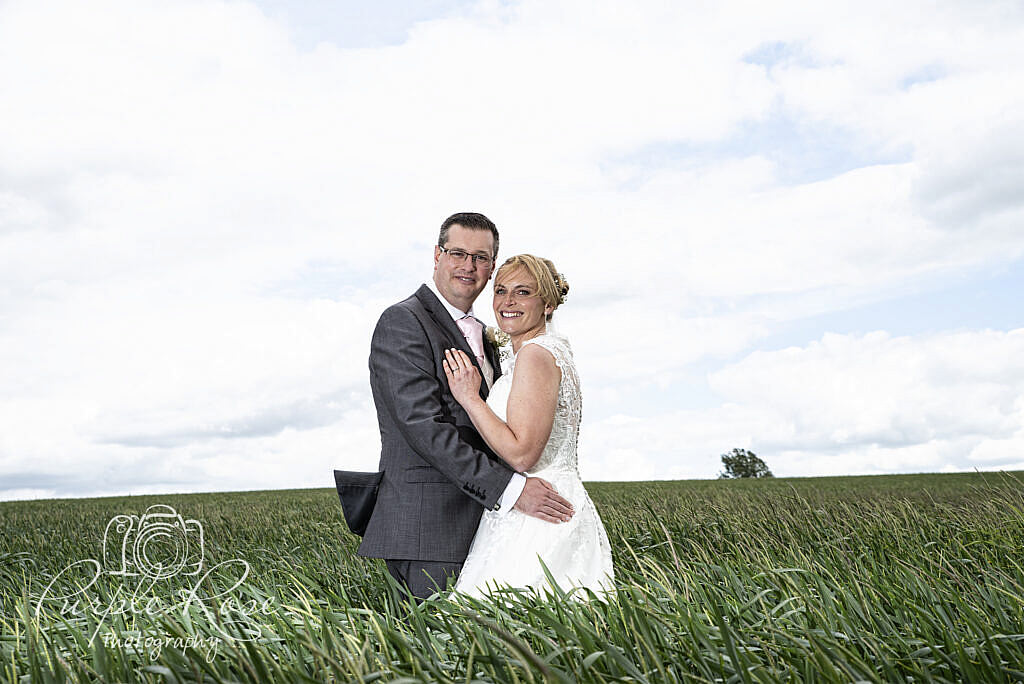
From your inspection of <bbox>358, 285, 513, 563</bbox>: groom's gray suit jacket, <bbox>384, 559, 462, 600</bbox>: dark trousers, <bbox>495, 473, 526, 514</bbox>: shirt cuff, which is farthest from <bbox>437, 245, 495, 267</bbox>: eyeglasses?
<bbox>384, 559, 462, 600</bbox>: dark trousers

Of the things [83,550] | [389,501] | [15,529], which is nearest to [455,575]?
[389,501]

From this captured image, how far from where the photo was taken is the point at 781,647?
3.05 metres

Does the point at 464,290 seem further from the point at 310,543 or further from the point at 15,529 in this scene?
the point at 15,529

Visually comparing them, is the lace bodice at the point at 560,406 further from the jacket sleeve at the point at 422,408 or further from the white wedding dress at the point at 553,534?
the jacket sleeve at the point at 422,408

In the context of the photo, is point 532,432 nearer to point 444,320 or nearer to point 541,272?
point 541,272

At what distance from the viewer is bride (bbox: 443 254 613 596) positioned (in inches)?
151

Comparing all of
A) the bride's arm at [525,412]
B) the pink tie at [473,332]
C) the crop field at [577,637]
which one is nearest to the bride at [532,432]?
the bride's arm at [525,412]

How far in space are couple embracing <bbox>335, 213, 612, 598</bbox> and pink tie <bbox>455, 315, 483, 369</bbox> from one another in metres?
0.08

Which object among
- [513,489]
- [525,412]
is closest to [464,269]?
[525,412]

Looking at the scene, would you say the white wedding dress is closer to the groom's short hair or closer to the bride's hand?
the bride's hand

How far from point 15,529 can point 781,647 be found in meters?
12.5

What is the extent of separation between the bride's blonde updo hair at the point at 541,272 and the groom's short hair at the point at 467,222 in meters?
0.48

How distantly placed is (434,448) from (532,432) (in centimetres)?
48

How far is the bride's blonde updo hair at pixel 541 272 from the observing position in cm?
402
